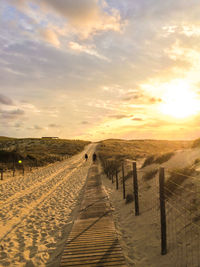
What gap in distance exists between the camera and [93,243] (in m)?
5.75

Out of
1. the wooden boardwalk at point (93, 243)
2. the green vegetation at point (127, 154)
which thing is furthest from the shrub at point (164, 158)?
the wooden boardwalk at point (93, 243)

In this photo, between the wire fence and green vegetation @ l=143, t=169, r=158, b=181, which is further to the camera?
green vegetation @ l=143, t=169, r=158, b=181

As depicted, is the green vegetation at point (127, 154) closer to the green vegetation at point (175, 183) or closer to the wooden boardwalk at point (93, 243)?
the green vegetation at point (175, 183)

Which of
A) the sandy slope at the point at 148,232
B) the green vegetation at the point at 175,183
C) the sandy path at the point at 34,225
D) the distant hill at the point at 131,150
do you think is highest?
the green vegetation at the point at 175,183

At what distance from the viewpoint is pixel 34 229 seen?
310 inches

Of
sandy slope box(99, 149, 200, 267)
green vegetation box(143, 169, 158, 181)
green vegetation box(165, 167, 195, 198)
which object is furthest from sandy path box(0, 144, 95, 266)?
green vegetation box(143, 169, 158, 181)

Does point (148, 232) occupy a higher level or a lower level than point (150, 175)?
lower

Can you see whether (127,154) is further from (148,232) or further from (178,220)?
(178,220)

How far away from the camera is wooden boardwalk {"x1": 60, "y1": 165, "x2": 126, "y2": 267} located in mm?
4848

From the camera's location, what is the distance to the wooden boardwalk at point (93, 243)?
485cm

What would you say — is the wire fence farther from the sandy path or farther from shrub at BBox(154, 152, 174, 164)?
shrub at BBox(154, 152, 174, 164)

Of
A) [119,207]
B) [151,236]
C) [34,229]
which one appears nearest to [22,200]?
[34,229]

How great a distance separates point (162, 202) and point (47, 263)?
11.1 ft

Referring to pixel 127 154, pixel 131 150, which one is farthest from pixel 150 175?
pixel 131 150
